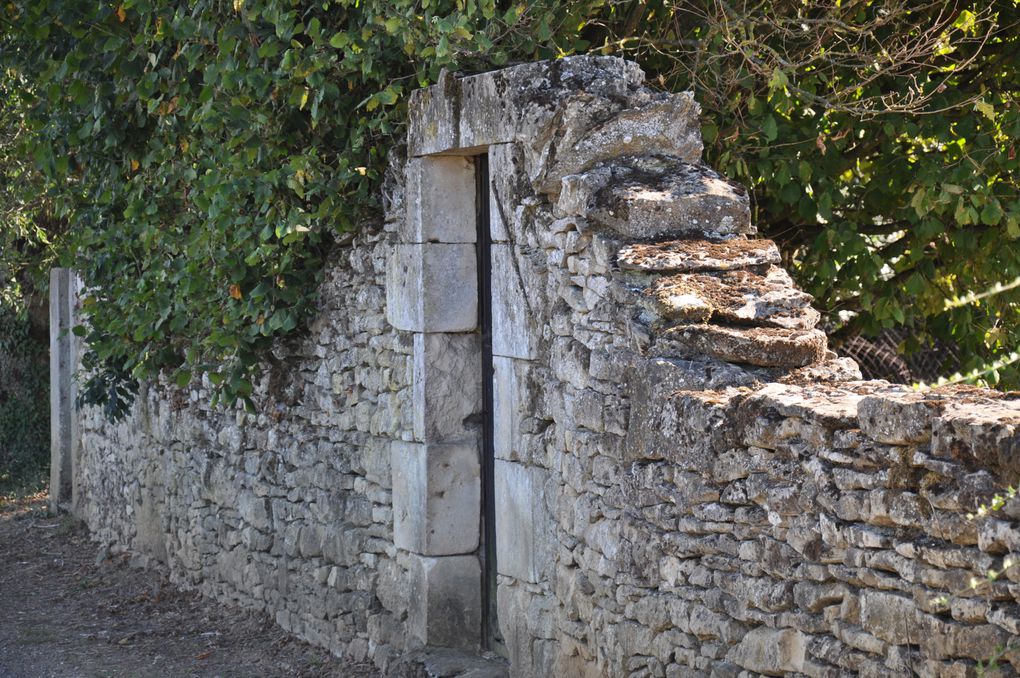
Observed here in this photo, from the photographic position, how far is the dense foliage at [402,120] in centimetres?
600

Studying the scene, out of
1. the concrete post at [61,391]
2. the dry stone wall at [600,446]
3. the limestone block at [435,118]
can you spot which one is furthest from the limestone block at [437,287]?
the concrete post at [61,391]

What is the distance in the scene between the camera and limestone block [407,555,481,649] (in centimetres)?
573

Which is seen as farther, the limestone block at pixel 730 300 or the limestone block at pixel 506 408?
the limestone block at pixel 506 408

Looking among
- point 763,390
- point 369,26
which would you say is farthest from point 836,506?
point 369,26

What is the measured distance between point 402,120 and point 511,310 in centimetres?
128

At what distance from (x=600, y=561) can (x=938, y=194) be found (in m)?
3.17

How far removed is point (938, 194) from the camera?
21.4ft

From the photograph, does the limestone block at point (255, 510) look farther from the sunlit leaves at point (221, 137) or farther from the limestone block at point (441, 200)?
the limestone block at point (441, 200)

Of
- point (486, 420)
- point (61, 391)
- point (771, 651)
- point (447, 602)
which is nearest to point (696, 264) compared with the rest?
point (771, 651)

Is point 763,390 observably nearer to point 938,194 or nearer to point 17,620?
point 938,194

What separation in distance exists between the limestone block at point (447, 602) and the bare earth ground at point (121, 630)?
1.70 ft

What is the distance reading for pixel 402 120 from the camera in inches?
232

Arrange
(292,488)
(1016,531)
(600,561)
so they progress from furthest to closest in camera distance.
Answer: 1. (292,488)
2. (600,561)
3. (1016,531)

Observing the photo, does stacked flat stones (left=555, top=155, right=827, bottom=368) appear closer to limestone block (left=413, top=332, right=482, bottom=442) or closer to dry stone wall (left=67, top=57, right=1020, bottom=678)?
dry stone wall (left=67, top=57, right=1020, bottom=678)
